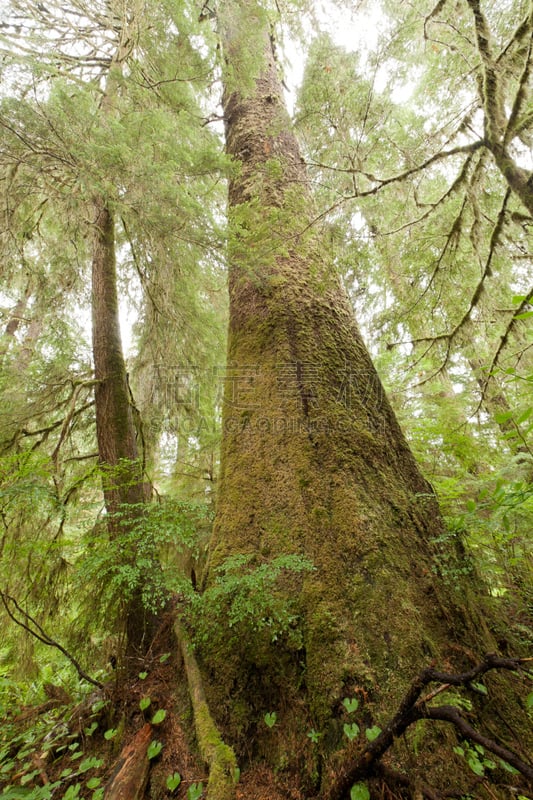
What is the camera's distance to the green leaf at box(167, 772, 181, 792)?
1.94m

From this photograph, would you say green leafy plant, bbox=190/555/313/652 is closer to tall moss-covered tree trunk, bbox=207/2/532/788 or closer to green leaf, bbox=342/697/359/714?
tall moss-covered tree trunk, bbox=207/2/532/788

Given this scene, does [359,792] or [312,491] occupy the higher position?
[312,491]

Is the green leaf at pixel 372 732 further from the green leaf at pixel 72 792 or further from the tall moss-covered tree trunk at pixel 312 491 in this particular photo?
the green leaf at pixel 72 792

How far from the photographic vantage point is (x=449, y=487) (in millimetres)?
3658

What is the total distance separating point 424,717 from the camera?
136 cm

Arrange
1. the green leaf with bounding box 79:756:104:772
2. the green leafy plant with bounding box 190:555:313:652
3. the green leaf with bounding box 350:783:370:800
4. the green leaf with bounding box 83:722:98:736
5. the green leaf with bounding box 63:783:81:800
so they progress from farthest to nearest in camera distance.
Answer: the green leaf with bounding box 83:722:98:736
the green leaf with bounding box 79:756:104:772
the green leafy plant with bounding box 190:555:313:652
the green leaf with bounding box 63:783:81:800
the green leaf with bounding box 350:783:370:800

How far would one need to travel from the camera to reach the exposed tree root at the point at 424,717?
1.24 m

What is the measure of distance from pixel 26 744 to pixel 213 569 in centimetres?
191

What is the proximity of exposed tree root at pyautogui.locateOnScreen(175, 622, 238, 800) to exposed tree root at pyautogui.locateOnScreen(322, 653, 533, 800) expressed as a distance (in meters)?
0.51

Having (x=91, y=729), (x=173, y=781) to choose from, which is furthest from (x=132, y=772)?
(x=91, y=729)

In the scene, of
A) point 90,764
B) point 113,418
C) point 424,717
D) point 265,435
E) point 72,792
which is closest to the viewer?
point 424,717

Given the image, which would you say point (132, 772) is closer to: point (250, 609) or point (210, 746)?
point (210, 746)

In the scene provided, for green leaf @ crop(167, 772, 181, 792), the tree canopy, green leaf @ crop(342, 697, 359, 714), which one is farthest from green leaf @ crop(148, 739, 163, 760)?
green leaf @ crop(342, 697, 359, 714)

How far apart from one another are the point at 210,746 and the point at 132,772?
507 millimetres
